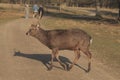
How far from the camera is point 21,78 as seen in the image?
37.2 feet

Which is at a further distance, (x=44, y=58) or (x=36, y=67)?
(x=44, y=58)

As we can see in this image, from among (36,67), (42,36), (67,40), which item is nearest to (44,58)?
(36,67)

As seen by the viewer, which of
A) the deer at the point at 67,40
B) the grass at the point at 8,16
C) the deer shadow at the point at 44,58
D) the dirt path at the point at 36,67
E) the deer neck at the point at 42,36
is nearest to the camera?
the dirt path at the point at 36,67

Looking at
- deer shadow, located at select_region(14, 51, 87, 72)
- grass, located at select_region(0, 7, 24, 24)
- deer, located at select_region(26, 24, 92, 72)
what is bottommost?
grass, located at select_region(0, 7, 24, 24)

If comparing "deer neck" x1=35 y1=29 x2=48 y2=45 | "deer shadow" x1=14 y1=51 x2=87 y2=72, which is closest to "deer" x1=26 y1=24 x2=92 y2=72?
"deer neck" x1=35 y1=29 x2=48 y2=45

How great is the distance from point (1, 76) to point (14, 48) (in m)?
6.27

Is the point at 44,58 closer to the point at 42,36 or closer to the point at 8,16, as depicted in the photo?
the point at 42,36

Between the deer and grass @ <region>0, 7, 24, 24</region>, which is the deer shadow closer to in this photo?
the deer

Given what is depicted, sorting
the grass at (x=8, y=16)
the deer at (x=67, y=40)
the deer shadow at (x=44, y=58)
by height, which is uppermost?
the deer at (x=67, y=40)

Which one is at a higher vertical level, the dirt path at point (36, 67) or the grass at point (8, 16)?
the dirt path at point (36, 67)

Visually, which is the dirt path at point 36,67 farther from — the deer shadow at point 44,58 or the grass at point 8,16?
the grass at point 8,16

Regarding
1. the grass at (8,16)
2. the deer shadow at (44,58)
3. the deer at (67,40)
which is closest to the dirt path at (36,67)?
the deer shadow at (44,58)

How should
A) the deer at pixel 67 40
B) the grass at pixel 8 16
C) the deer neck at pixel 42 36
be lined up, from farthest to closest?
the grass at pixel 8 16, the deer neck at pixel 42 36, the deer at pixel 67 40

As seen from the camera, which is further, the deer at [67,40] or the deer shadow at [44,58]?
the deer shadow at [44,58]
